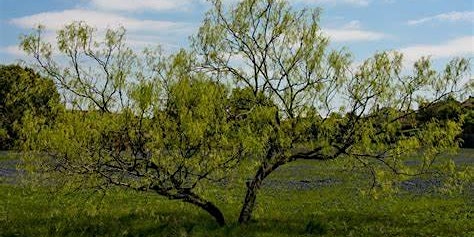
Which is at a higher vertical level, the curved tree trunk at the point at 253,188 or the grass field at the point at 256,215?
the curved tree trunk at the point at 253,188

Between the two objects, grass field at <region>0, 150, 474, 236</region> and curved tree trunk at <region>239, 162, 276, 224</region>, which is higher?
curved tree trunk at <region>239, 162, 276, 224</region>

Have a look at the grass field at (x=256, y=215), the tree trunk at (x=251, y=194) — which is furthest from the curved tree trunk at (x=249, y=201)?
the grass field at (x=256, y=215)

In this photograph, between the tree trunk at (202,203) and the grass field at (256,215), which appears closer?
the tree trunk at (202,203)

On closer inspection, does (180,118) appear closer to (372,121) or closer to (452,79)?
(372,121)

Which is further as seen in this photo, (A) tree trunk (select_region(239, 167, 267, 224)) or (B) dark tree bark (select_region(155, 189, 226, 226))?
(A) tree trunk (select_region(239, 167, 267, 224))

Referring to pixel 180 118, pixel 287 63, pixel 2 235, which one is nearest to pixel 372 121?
pixel 287 63

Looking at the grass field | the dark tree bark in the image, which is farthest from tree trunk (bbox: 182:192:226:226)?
the grass field

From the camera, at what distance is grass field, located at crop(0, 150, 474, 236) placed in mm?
16234

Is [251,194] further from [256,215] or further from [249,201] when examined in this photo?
[256,215]

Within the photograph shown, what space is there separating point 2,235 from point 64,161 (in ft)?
8.62

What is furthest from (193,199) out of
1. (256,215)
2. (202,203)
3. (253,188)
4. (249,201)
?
(256,215)

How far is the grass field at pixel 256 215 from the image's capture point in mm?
16234

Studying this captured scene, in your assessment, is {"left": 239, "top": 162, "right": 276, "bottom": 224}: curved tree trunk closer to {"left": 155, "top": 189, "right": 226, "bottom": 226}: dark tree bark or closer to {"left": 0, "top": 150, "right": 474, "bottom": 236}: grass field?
{"left": 0, "top": 150, "right": 474, "bottom": 236}: grass field

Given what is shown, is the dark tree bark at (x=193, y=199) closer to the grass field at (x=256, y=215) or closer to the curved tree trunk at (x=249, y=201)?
the grass field at (x=256, y=215)
